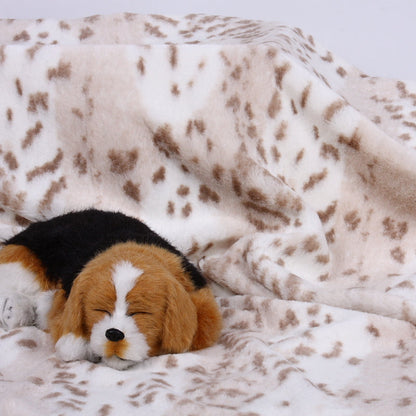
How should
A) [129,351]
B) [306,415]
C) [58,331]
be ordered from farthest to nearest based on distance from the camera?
[58,331] < [129,351] < [306,415]

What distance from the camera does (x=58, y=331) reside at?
1.29m

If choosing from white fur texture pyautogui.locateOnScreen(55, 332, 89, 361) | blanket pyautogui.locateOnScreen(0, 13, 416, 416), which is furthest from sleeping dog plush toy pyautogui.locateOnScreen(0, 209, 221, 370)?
blanket pyautogui.locateOnScreen(0, 13, 416, 416)

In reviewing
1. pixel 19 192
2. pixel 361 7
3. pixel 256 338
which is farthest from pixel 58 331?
pixel 361 7

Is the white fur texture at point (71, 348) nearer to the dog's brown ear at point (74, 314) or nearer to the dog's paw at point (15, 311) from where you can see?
the dog's brown ear at point (74, 314)

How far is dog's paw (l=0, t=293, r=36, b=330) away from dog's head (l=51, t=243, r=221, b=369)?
0.14 metres

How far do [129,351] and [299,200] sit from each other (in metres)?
0.70

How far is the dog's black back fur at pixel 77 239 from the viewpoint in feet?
4.54

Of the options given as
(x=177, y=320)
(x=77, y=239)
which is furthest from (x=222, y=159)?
(x=177, y=320)

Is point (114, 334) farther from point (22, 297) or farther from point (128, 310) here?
point (22, 297)

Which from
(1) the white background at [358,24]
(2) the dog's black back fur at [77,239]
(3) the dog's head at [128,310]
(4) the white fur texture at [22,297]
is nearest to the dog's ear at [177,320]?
(3) the dog's head at [128,310]

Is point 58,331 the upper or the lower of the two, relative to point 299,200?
lower

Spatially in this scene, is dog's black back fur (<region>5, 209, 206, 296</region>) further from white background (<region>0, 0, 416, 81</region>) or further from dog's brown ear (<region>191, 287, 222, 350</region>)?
white background (<region>0, 0, 416, 81</region>)

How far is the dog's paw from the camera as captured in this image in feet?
4.48

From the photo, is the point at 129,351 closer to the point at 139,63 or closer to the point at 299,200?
the point at 299,200
